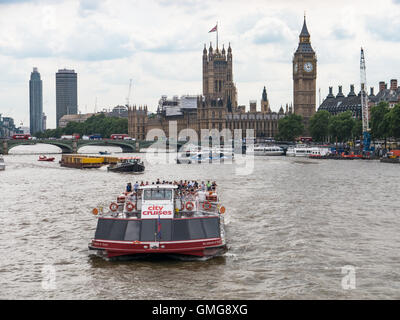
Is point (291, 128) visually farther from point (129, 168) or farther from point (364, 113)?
point (129, 168)

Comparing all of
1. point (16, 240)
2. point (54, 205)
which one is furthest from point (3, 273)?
point (54, 205)

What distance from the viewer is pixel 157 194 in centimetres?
2866

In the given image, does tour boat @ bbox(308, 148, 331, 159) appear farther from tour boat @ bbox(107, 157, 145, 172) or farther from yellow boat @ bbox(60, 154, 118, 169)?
tour boat @ bbox(107, 157, 145, 172)

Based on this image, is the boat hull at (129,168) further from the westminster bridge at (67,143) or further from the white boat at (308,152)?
the white boat at (308,152)

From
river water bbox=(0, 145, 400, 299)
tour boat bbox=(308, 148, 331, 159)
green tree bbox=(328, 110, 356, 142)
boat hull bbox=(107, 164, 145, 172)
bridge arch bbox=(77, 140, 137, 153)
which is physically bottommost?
river water bbox=(0, 145, 400, 299)

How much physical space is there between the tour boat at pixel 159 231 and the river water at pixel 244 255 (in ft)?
2.12

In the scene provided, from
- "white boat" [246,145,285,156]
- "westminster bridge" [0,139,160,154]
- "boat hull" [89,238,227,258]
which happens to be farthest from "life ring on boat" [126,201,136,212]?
"white boat" [246,145,285,156]

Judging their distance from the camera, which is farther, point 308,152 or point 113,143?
point 113,143

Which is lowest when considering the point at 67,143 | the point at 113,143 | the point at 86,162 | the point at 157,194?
the point at 86,162

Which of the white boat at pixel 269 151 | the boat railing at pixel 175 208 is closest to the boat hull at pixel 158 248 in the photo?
the boat railing at pixel 175 208

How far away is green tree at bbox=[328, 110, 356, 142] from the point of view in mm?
143625

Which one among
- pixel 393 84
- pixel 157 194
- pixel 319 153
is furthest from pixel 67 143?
pixel 157 194

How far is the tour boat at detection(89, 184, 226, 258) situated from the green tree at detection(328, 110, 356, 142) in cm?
11647

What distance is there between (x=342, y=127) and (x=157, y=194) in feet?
393
